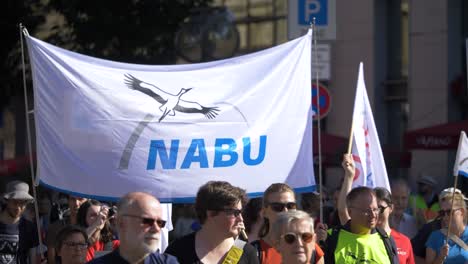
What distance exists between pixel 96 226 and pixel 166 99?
3.52 ft

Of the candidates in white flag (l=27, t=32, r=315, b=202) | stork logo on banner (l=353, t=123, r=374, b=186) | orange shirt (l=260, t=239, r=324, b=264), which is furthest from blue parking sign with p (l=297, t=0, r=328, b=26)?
orange shirt (l=260, t=239, r=324, b=264)

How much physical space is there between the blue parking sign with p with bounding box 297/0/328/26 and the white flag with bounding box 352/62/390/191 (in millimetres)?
3036

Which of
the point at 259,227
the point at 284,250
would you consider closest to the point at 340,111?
the point at 259,227

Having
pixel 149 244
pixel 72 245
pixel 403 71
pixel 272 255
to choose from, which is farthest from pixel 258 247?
pixel 403 71

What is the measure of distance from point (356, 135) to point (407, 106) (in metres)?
12.3

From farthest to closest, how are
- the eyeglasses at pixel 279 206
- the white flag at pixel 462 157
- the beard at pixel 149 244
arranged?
1. the white flag at pixel 462 157
2. the eyeglasses at pixel 279 206
3. the beard at pixel 149 244

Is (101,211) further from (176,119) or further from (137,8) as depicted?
(137,8)

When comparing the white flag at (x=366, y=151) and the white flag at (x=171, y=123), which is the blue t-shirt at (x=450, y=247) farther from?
the white flag at (x=171, y=123)

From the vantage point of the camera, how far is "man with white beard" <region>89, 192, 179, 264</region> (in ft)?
18.6

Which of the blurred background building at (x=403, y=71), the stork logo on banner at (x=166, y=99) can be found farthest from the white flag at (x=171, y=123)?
the blurred background building at (x=403, y=71)

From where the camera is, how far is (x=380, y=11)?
70.7 feet

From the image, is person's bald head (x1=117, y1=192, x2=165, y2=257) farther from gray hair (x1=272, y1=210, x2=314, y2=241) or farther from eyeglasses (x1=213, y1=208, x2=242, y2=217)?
eyeglasses (x1=213, y1=208, x2=242, y2=217)

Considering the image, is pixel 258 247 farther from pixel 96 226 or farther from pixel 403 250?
pixel 96 226

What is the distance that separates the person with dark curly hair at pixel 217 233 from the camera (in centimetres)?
678
